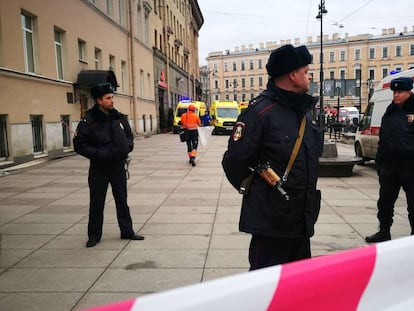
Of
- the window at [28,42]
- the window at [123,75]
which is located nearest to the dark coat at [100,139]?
the window at [28,42]

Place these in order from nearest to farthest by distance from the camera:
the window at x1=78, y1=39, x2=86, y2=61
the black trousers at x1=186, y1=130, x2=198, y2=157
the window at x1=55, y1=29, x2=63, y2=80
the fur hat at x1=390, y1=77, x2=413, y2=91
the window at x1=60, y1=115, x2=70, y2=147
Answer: the fur hat at x1=390, y1=77, x2=413, y2=91 < the black trousers at x1=186, y1=130, x2=198, y2=157 < the window at x1=55, y1=29, x2=63, y2=80 < the window at x1=60, y1=115, x2=70, y2=147 < the window at x1=78, y1=39, x2=86, y2=61

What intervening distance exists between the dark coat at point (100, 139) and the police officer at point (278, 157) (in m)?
2.60

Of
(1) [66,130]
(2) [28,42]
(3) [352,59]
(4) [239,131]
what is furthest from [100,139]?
(3) [352,59]

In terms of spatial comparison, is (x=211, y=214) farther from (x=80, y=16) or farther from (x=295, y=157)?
(x=80, y=16)

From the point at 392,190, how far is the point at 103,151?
3.44m

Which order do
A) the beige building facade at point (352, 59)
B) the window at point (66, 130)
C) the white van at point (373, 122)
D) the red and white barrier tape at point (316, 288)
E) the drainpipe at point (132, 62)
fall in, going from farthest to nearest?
the beige building facade at point (352, 59)
the drainpipe at point (132, 62)
the window at point (66, 130)
the white van at point (373, 122)
the red and white barrier tape at point (316, 288)

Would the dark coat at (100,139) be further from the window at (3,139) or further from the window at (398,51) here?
the window at (398,51)

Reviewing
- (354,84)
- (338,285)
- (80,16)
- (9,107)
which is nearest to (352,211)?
(338,285)

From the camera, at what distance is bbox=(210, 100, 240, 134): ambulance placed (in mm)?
31438

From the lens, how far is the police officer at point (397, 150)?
4629 mm

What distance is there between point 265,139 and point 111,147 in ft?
9.29

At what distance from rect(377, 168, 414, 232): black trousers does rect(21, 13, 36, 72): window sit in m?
12.1

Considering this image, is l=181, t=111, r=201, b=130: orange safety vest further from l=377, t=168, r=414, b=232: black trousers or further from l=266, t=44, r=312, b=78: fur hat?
l=266, t=44, r=312, b=78: fur hat

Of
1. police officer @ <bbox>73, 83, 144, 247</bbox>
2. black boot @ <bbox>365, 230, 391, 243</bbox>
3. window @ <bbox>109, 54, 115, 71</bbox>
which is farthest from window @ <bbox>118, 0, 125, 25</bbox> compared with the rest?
black boot @ <bbox>365, 230, 391, 243</bbox>
